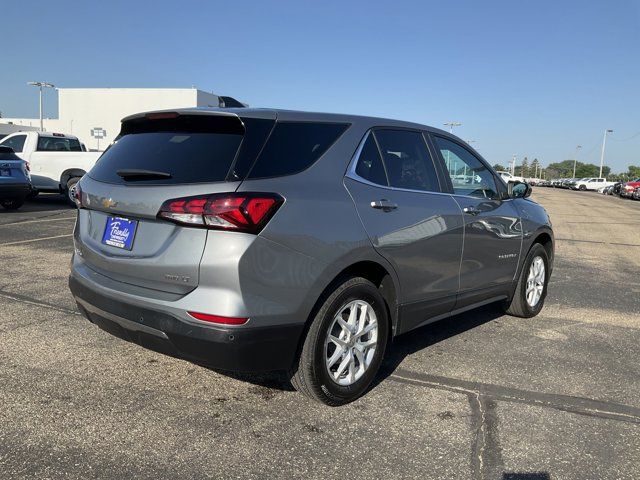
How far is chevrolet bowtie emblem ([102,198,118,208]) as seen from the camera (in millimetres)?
3140

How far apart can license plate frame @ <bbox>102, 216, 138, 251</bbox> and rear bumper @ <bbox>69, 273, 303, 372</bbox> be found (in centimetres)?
32

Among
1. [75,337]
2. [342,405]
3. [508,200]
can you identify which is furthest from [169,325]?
[508,200]

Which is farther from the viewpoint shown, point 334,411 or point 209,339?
point 334,411

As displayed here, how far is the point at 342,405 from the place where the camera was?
3.33 metres

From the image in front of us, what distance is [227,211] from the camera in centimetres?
271

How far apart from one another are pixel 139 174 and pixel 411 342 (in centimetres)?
260

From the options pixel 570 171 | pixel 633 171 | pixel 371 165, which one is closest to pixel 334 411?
pixel 371 165

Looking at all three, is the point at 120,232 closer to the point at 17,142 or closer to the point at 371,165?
the point at 371,165

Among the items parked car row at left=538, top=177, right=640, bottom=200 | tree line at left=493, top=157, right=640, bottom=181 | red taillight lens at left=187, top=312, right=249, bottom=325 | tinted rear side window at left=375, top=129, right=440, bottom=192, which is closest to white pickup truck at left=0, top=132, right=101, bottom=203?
tinted rear side window at left=375, top=129, right=440, bottom=192

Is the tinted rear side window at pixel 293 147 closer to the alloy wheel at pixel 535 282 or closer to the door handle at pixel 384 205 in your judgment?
the door handle at pixel 384 205

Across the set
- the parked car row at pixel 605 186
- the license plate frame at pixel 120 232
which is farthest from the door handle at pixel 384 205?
the parked car row at pixel 605 186

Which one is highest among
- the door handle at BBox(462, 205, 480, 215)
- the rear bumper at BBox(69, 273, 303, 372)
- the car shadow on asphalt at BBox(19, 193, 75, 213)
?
the door handle at BBox(462, 205, 480, 215)

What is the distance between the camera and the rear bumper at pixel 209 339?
2744mm

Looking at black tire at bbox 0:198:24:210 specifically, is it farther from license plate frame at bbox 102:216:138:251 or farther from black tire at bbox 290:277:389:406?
black tire at bbox 290:277:389:406
